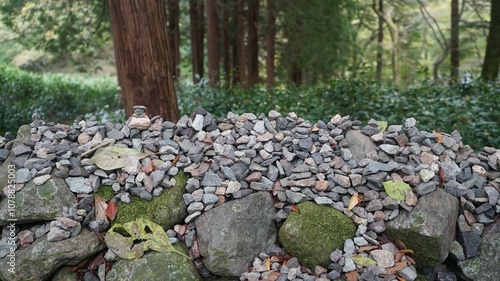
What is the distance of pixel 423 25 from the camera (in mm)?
15914

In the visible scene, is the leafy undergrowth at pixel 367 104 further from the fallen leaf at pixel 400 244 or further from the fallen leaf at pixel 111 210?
the fallen leaf at pixel 111 210

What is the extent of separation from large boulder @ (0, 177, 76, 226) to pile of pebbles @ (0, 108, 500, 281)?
5cm

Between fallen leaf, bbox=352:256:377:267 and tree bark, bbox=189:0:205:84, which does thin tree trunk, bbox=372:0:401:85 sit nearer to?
tree bark, bbox=189:0:205:84

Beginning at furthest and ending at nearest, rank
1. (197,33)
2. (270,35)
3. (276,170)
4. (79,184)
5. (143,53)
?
(197,33) < (270,35) < (143,53) < (276,170) < (79,184)

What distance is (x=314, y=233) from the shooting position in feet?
7.81

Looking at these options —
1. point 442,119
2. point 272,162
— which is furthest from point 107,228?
point 442,119

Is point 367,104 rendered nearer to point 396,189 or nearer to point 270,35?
point 396,189

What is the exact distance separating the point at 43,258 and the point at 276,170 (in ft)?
4.33

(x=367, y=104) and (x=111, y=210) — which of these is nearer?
(x=111, y=210)

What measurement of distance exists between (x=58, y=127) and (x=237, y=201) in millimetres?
1243

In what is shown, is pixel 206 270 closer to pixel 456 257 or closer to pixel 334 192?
pixel 334 192

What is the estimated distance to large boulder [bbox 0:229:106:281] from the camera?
2205 millimetres

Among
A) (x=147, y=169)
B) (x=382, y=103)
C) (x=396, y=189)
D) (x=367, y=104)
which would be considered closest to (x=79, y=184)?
(x=147, y=169)

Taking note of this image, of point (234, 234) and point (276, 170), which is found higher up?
point (276, 170)
